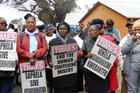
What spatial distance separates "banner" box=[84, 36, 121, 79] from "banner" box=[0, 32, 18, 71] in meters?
1.49

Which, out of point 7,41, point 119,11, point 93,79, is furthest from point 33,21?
point 119,11

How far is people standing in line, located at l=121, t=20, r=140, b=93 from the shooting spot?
4.23 m

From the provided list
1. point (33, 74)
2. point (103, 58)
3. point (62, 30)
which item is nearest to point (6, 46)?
point (33, 74)

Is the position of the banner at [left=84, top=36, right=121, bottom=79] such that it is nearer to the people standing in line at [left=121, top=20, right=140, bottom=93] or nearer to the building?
the people standing in line at [left=121, top=20, right=140, bottom=93]

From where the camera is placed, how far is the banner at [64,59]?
161 inches

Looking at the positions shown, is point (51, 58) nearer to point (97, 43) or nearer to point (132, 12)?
point (97, 43)

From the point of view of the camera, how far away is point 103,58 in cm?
423

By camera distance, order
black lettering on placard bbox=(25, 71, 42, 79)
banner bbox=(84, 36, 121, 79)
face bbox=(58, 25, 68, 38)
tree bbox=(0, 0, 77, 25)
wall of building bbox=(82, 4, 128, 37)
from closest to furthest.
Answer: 1. black lettering on placard bbox=(25, 71, 42, 79)
2. banner bbox=(84, 36, 121, 79)
3. face bbox=(58, 25, 68, 38)
4. wall of building bbox=(82, 4, 128, 37)
5. tree bbox=(0, 0, 77, 25)

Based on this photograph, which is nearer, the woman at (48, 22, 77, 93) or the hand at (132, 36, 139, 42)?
the hand at (132, 36, 139, 42)

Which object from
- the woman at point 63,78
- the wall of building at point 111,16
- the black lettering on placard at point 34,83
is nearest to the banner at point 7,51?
the black lettering on placard at point 34,83

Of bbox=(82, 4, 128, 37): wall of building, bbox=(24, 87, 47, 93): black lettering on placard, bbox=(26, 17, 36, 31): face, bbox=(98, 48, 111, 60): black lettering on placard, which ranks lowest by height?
bbox=(24, 87, 47, 93): black lettering on placard

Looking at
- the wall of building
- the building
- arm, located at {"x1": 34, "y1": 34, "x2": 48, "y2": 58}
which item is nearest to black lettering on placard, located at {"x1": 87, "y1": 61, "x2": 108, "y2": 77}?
arm, located at {"x1": 34, "y1": 34, "x2": 48, "y2": 58}

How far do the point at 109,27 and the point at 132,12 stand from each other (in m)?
18.3

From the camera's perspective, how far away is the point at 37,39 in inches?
161
